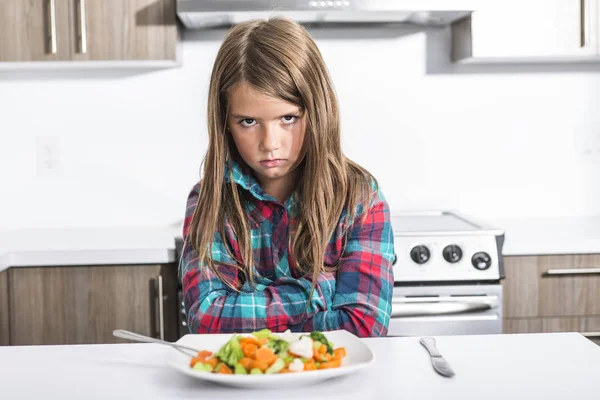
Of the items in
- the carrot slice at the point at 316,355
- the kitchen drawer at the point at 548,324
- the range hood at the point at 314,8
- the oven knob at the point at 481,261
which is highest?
the range hood at the point at 314,8

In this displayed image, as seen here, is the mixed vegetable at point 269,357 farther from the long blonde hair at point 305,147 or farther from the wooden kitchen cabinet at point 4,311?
the wooden kitchen cabinet at point 4,311

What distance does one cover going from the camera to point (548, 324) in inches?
90.2

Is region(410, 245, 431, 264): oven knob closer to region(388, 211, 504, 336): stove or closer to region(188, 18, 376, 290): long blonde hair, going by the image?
region(388, 211, 504, 336): stove

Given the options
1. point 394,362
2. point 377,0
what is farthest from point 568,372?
point 377,0

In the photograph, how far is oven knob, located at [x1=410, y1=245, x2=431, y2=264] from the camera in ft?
7.34

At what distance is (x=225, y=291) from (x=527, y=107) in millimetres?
1830

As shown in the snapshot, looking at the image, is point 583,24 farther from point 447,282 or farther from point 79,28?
point 79,28

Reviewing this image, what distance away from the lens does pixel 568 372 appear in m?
0.97

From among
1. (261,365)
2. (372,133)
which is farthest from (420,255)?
(261,365)

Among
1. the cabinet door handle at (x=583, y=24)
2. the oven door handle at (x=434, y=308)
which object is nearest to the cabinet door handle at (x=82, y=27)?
the oven door handle at (x=434, y=308)

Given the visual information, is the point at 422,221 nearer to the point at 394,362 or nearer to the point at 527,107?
the point at 527,107

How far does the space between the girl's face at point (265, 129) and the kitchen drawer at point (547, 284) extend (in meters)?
1.18

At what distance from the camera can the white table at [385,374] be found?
90 cm

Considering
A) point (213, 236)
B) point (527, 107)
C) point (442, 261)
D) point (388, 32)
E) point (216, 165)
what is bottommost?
point (442, 261)
